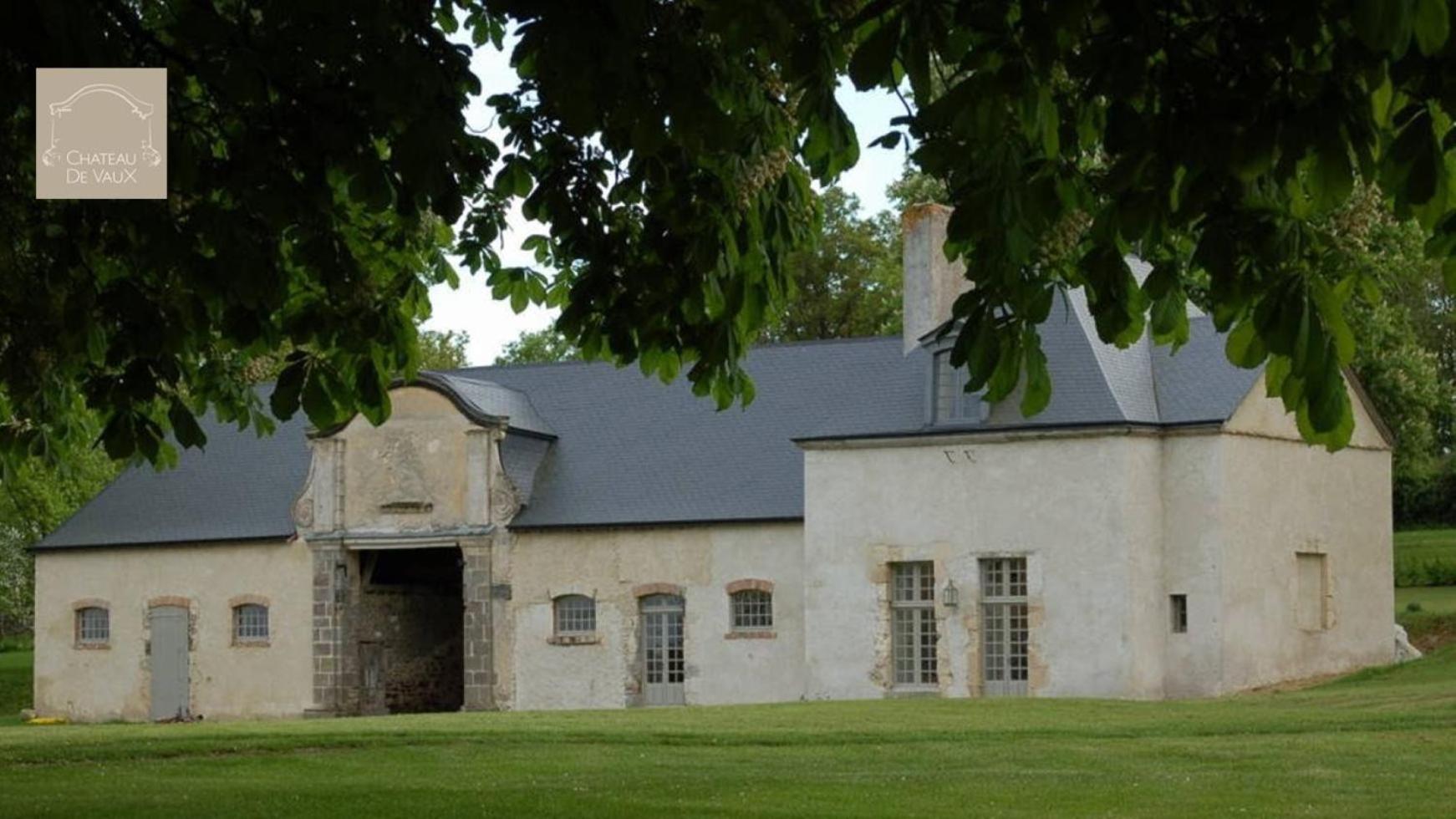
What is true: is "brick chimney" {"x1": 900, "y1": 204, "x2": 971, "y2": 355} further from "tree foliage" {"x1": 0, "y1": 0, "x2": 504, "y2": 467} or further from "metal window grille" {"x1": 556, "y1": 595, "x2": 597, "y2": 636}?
"tree foliage" {"x1": 0, "y1": 0, "x2": 504, "y2": 467}

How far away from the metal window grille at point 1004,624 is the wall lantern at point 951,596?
1.20 feet

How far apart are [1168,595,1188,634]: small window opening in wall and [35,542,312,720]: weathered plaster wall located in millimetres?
14599

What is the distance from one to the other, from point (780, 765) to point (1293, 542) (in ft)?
56.2

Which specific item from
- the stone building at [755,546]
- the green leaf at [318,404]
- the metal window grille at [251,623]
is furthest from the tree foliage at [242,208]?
the metal window grille at [251,623]

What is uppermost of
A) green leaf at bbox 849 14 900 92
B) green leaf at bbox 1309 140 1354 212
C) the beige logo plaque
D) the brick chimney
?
the brick chimney

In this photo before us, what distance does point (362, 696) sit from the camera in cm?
3681

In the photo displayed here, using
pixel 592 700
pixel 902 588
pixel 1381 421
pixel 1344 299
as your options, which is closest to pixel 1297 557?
pixel 1381 421

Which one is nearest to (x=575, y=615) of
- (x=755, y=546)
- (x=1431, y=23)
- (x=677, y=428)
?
(x=755, y=546)

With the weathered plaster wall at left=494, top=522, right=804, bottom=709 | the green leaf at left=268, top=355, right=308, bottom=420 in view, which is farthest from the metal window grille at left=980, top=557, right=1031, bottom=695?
the green leaf at left=268, top=355, right=308, bottom=420

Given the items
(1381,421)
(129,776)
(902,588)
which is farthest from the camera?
(1381,421)

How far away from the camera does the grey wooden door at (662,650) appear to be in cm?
3422

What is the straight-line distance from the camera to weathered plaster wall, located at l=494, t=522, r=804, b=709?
33.7 meters

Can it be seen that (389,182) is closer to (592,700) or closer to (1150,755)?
(1150,755)

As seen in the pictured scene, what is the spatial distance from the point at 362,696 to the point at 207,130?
26279 mm
